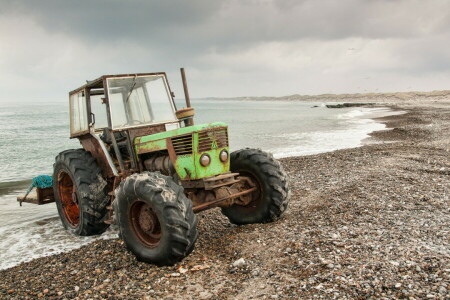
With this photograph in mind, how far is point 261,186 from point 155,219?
1863 millimetres

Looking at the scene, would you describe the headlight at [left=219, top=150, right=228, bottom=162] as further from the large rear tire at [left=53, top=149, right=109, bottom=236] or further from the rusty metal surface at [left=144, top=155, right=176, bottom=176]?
the large rear tire at [left=53, top=149, right=109, bottom=236]

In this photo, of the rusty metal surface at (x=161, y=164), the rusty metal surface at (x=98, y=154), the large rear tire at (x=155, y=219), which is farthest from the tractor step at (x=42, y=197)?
the large rear tire at (x=155, y=219)

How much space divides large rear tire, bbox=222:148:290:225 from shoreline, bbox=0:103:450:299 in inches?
8.3

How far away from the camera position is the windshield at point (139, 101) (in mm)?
6078

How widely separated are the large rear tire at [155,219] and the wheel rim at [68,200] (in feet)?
8.76

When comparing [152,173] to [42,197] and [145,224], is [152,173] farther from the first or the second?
[42,197]

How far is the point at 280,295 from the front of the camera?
362cm

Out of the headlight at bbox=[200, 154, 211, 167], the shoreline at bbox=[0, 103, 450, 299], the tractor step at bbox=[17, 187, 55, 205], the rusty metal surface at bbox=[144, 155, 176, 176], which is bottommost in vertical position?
the shoreline at bbox=[0, 103, 450, 299]

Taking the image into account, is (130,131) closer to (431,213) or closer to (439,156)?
(431,213)

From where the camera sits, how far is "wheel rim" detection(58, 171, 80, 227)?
7121 millimetres

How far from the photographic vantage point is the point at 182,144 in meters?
5.21

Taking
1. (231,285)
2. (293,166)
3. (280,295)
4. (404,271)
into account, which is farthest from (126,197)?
(293,166)

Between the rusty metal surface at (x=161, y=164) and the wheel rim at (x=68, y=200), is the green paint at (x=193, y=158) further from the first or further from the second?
the wheel rim at (x=68, y=200)

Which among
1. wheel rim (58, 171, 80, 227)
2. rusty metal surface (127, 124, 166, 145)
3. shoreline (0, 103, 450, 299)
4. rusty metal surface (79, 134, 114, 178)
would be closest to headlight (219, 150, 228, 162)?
shoreline (0, 103, 450, 299)
